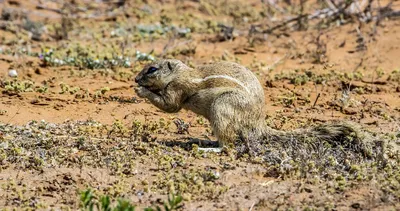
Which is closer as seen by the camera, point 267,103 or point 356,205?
point 356,205

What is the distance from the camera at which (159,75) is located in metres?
7.48

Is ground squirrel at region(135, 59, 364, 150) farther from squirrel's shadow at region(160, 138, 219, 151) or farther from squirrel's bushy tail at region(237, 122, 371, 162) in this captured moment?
squirrel's shadow at region(160, 138, 219, 151)

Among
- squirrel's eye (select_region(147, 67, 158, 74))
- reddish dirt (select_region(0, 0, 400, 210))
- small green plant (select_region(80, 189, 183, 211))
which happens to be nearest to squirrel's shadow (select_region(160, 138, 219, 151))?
reddish dirt (select_region(0, 0, 400, 210))

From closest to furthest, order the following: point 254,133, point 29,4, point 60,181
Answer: point 60,181 < point 254,133 < point 29,4

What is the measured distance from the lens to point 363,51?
11.3 m

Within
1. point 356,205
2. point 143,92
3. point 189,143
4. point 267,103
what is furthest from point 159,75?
point 356,205

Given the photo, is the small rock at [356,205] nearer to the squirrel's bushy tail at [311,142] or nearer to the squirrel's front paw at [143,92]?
the squirrel's bushy tail at [311,142]

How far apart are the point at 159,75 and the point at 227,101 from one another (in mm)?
974

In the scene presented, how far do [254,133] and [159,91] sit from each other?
1162 mm

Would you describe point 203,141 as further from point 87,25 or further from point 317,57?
point 87,25

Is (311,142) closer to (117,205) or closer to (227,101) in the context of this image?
(227,101)

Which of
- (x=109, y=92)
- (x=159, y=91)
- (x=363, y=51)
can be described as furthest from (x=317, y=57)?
(x=159, y=91)

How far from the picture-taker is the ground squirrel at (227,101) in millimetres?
6820

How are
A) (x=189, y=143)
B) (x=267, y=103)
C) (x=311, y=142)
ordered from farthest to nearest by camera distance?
(x=267, y=103), (x=189, y=143), (x=311, y=142)
